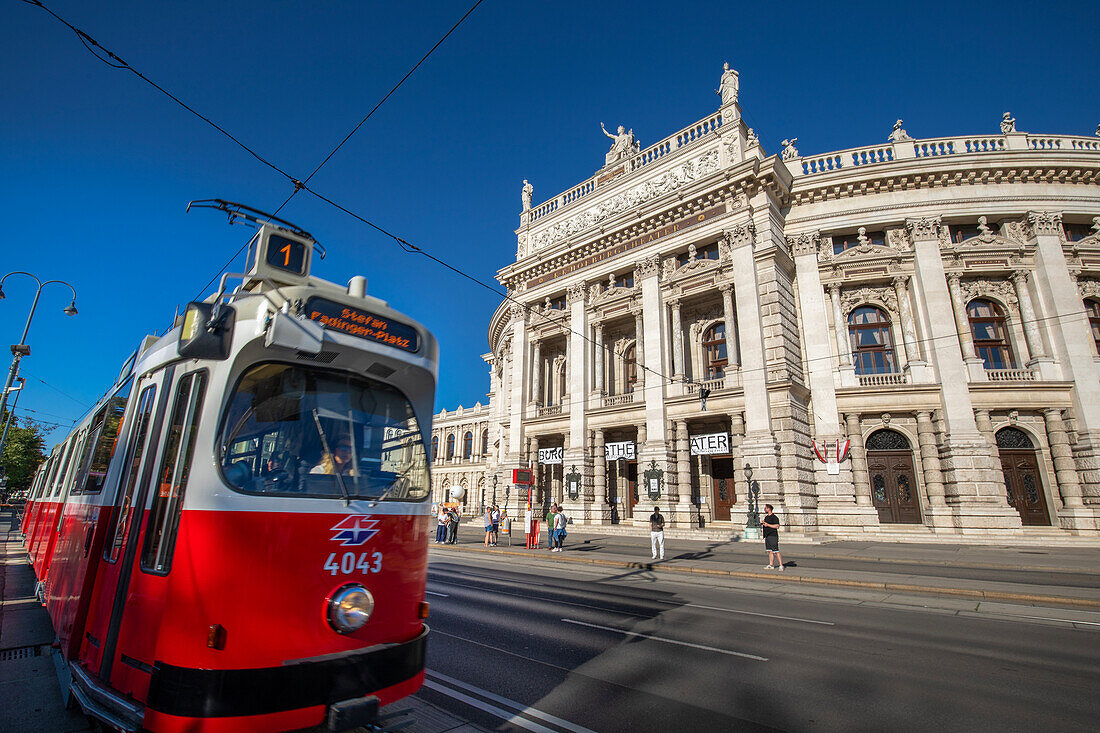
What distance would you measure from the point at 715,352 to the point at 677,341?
7.59 ft

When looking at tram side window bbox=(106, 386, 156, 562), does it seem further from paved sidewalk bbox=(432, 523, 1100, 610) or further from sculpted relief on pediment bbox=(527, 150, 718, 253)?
sculpted relief on pediment bbox=(527, 150, 718, 253)

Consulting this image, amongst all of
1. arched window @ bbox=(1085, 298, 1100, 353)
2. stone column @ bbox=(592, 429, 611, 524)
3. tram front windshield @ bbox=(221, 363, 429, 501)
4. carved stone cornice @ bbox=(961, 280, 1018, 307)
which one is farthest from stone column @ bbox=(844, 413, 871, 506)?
tram front windshield @ bbox=(221, 363, 429, 501)

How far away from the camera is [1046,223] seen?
23891mm

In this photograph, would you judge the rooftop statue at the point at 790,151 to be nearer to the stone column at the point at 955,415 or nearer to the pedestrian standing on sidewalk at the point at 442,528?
the stone column at the point at 955,415

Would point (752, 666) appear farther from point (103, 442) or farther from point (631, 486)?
point (631, 486)

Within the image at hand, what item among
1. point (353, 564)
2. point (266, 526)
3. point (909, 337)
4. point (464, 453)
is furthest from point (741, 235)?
point (464, 453)

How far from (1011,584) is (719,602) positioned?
293 inches

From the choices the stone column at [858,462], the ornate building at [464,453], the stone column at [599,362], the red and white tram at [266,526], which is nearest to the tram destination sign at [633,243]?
the stone column at [599,362]

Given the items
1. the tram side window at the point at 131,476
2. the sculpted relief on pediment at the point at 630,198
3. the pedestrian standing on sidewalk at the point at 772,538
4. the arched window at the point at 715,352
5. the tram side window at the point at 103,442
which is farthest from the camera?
the sculpted relief on pediment at the point at 630,198

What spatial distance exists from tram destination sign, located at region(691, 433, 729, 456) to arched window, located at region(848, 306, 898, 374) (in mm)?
7721

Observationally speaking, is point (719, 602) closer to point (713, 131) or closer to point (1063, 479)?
point (1063, 479)

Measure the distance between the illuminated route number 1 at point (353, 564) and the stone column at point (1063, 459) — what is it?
2908 centimetres

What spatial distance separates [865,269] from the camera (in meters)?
25.2

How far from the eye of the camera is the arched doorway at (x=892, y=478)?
73.7ft
